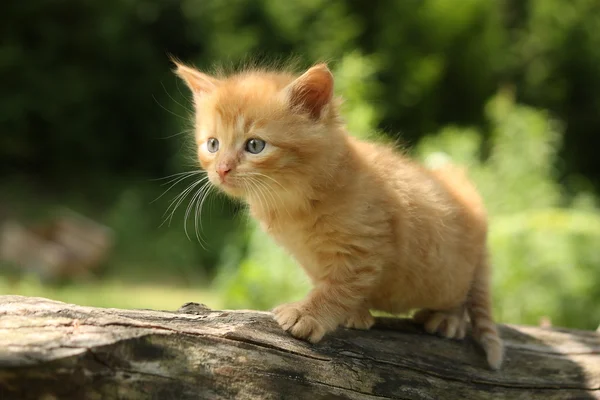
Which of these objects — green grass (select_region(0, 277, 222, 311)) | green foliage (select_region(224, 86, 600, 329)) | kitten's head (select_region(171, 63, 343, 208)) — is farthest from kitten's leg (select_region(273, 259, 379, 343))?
green grass (select_region(0, 277, 222, 311))

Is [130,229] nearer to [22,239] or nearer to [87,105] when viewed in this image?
[22,239]

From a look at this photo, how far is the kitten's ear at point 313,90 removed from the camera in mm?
2039

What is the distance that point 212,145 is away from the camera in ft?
7.11

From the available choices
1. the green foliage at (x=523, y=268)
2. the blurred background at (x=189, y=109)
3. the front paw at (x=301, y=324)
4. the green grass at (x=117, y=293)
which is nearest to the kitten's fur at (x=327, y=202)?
the front paw at (x=301, y=324)

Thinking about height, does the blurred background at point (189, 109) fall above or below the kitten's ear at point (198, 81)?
above

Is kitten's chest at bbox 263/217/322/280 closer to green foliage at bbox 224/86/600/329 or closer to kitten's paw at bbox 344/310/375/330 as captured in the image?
kitten's paw at bbox 344/310/375/330

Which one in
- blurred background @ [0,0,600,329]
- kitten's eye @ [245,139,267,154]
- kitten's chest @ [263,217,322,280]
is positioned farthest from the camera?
blurred background @ [0,0,600,329]

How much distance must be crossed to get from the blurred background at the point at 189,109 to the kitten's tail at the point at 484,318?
1.44 m

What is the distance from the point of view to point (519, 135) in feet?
17.7

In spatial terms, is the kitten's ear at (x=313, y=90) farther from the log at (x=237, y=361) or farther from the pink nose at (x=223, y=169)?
the log at (x=237, y=361)

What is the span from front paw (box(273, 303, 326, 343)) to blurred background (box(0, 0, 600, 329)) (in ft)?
5.99

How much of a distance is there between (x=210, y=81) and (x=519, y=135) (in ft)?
12.5

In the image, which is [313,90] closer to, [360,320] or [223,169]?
[223,169]

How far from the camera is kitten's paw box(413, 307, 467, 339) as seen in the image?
7.79 feet
